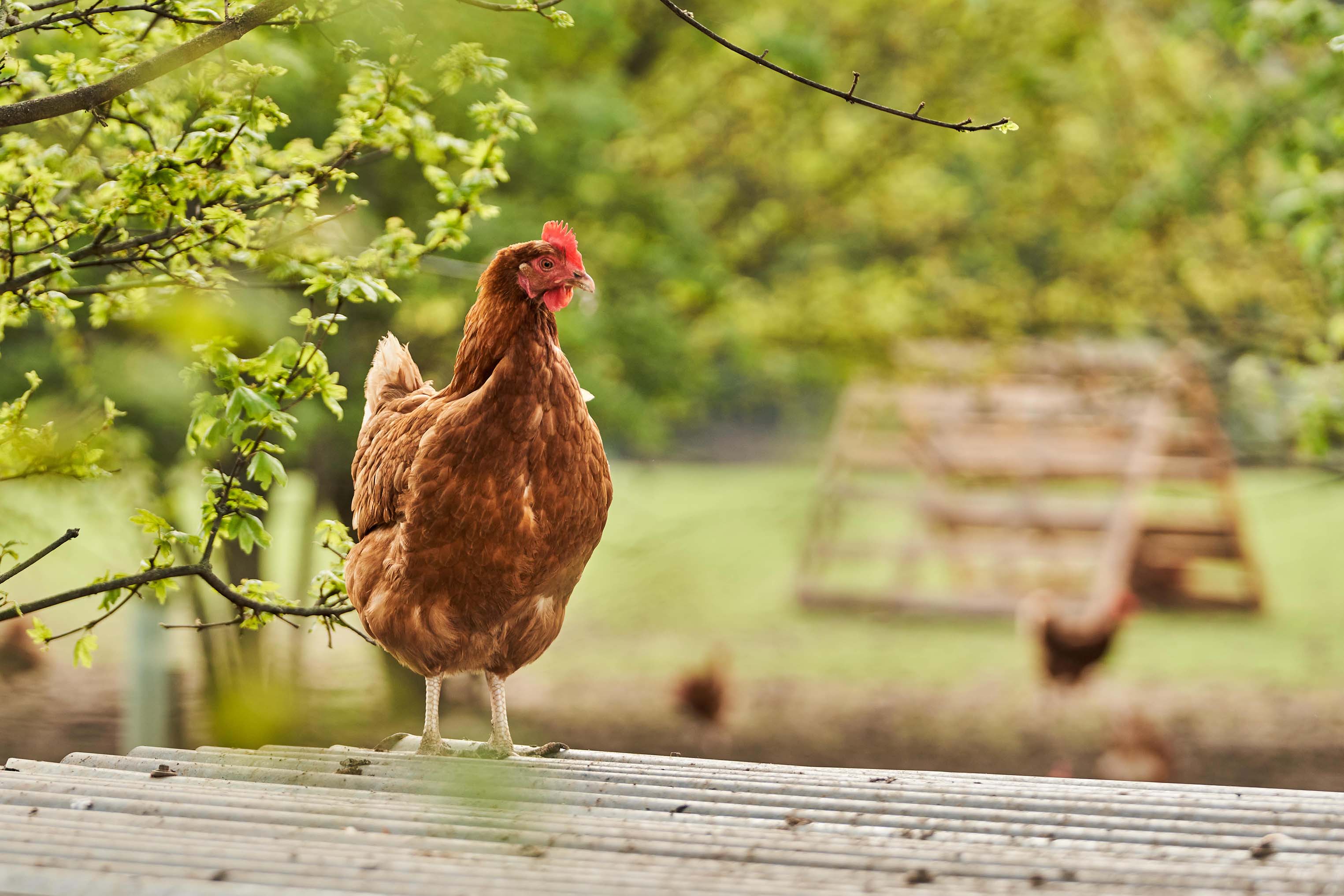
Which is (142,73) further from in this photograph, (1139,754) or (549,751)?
(1139,754)

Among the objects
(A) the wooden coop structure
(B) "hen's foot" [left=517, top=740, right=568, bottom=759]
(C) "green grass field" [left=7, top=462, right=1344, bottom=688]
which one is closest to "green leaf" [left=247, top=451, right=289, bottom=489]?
(B) "hen's foot" [left=517, top=740, right=568, bottom=759]

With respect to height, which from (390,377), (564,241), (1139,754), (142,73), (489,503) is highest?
(142,73)

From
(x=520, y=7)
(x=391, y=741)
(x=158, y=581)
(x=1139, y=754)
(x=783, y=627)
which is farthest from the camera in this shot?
(x=783, y=627)

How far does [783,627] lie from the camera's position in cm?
1731

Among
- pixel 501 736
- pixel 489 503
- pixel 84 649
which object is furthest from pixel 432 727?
pixel 84 649

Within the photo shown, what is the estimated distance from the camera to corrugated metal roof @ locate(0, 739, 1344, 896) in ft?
7.24

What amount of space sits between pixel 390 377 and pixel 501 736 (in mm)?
1256

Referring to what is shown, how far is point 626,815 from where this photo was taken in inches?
114

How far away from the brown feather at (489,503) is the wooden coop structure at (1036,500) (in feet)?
32.3

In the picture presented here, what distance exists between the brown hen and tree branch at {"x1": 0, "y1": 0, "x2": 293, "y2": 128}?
99cm

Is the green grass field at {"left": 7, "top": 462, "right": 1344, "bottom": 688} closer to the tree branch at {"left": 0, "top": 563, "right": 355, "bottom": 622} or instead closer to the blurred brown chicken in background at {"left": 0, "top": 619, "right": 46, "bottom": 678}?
the blurred brown chicken in background at {"left": 0, "top": 619, "right": 46, "bottom": 678}

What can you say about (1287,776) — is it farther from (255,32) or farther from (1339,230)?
(255,32)

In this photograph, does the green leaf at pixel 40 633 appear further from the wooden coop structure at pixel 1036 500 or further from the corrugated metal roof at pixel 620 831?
the wooden coop structure at pixel 1036 500

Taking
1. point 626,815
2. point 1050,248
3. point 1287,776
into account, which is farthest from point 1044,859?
point 1050,248
